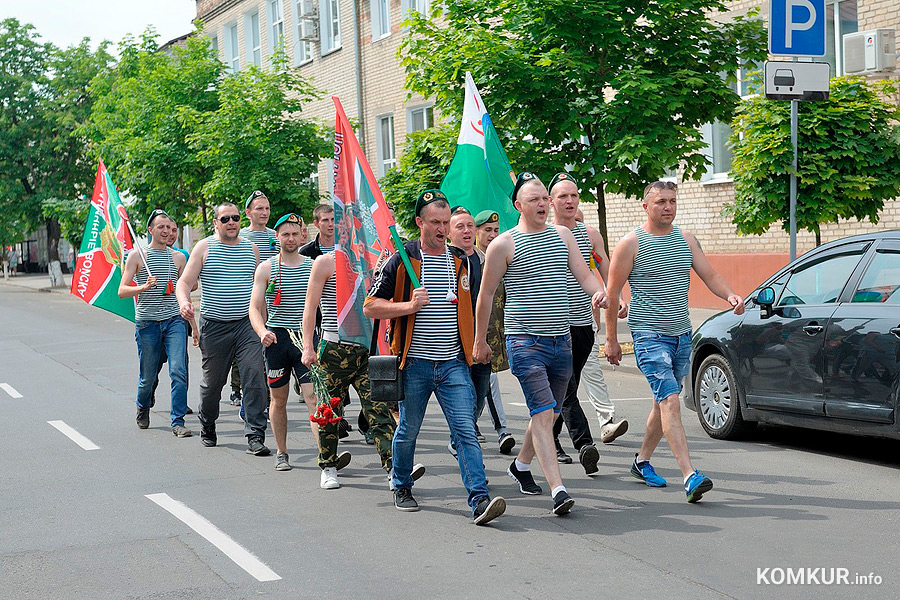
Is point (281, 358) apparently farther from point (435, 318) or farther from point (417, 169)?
point (417, 169)

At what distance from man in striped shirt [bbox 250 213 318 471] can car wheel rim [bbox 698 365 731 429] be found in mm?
3099

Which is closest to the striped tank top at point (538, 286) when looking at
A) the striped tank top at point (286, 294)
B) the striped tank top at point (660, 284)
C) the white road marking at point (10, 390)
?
the striped tank top at point (660, 284)

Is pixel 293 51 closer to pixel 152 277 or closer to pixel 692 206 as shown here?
pixel 692 206

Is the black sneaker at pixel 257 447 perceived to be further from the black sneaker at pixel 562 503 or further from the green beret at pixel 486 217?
the black sneaker at pixel 562 503

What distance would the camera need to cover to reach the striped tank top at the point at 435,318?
661 cm

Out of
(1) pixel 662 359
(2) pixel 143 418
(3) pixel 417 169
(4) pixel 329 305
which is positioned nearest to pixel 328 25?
(3) pixel 417 169

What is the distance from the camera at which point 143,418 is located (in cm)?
1056

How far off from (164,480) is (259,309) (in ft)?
4.60

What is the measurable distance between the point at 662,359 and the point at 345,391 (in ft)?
7.39

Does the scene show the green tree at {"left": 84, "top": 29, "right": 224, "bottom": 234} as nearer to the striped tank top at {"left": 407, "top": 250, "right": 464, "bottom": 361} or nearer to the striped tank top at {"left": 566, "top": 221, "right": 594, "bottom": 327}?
the striped tank top at {"left": 566, "top": 221, "right": 594, "bottom": 327}

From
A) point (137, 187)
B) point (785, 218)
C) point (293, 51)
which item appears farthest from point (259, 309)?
point (293, 51)

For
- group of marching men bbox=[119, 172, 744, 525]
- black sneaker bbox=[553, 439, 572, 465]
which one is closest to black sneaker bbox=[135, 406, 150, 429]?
group of marching men bbox=[119, 172, 744, 525]

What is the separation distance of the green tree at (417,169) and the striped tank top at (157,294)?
543 cm

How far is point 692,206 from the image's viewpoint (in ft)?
65.6
